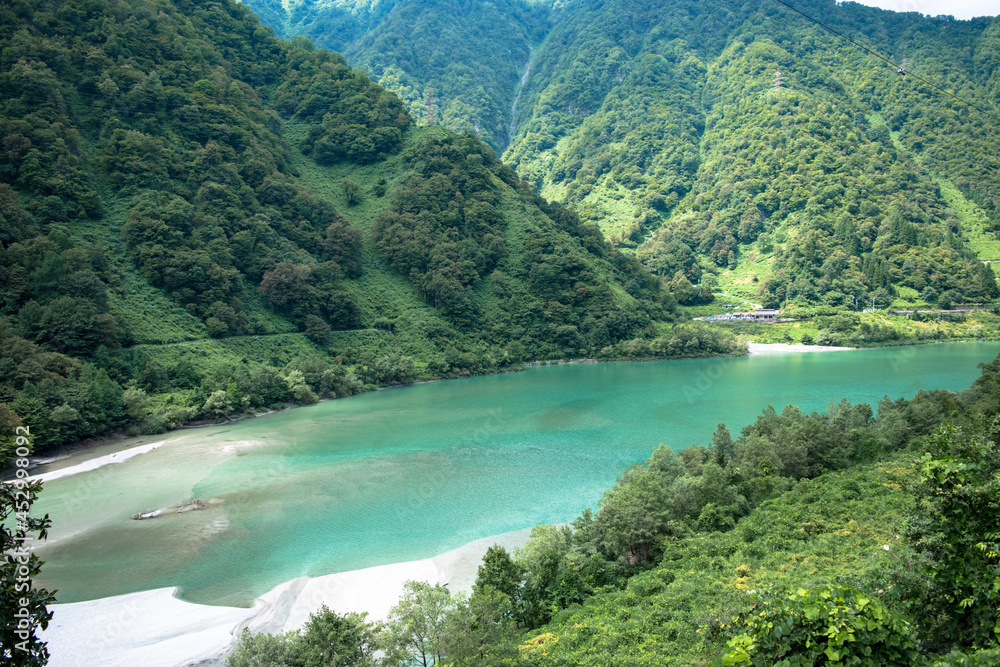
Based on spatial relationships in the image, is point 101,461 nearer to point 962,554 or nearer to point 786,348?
point 962,554

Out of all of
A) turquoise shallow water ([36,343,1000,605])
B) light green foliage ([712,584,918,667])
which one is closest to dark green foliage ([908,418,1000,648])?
light green foliage ([712,584,918,667])

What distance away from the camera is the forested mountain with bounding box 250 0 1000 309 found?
10881cm

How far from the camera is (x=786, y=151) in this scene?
13475cm

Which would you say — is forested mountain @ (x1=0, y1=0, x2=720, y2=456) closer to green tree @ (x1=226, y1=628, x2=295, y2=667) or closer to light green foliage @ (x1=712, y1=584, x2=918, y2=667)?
green tree @ (x1=226, y1=628, x2=295, y2=667)

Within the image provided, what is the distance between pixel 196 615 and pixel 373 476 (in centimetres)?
1507

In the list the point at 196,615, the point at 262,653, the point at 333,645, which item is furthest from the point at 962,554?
the point at 196,615

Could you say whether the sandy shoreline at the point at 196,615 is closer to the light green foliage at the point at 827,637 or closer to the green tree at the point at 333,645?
the green tree at the point at 333,645

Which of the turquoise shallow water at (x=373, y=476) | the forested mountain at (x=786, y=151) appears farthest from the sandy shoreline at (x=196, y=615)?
the forested mountain at (x=786, y=151)

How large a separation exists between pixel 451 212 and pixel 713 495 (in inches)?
2884

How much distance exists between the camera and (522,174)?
595ft

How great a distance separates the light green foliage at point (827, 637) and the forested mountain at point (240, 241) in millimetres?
40037

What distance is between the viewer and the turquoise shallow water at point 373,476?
24016mm

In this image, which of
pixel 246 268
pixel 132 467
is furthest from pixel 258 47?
pixel 132 467

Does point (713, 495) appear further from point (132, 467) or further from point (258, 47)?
point (258, 47)
